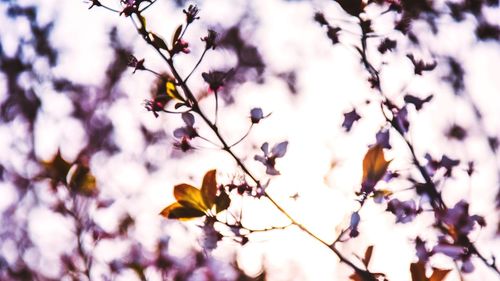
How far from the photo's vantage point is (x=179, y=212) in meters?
1.42

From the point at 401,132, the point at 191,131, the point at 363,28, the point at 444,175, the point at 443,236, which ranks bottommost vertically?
the point at 443,236

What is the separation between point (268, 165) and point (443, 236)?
2.64 ft

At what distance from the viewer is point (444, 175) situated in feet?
6.12

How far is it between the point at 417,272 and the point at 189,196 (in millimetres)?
831

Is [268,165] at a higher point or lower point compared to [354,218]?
higher

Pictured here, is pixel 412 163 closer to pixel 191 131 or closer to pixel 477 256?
pixel 477 256

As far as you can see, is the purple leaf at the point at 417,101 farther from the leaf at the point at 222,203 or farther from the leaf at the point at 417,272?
the leaf at the point at 222,203

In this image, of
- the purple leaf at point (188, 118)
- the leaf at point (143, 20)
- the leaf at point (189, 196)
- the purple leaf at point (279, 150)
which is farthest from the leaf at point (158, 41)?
the purple leaf at point (279, 150)

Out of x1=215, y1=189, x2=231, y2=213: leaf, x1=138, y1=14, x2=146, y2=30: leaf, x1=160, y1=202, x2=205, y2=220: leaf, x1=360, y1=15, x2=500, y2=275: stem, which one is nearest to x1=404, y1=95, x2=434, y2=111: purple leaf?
x1=360, y1=15, x2=500, y2=275: stem

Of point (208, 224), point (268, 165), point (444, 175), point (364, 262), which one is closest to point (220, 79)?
point (268, 165)

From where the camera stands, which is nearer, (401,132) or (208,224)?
(208,224)

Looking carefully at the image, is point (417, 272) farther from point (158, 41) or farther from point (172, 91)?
point (158, 41)

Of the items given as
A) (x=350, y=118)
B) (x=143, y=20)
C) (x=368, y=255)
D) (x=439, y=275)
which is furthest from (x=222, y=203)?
(x=350, y=118)

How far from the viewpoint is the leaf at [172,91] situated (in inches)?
52.9
